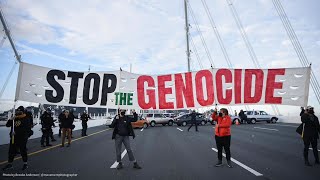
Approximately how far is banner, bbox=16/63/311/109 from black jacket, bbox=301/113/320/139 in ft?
2.32

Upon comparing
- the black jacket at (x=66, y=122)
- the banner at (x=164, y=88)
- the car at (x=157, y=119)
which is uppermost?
the banner at (x=164, y=88)

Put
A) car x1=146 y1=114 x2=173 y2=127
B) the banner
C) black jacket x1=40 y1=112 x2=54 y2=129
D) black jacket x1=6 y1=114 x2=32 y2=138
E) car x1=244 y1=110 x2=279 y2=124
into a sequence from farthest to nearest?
car x1=244 y1=110 x2=279 y2=124, car x1=146 y1=114 x2=173 y2=127, black jacket x1=40 y1=112 x2=54 y2=129, the banner, black jacket x1=6 y1=114 x2=32 y2=138

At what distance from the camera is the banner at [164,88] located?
8.12m

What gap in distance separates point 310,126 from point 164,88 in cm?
488

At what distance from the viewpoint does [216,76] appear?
27.5 feet

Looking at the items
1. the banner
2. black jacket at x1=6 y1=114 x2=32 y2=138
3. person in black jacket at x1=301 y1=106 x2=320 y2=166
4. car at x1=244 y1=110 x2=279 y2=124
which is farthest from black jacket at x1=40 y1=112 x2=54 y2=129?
car at x1=244 y1=110 x2=279 y2=124

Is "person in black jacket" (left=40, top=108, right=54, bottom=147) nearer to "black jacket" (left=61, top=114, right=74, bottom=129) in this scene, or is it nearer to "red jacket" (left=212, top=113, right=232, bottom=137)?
"black jacket" (left=61, top=114, right=74, bottom=129)

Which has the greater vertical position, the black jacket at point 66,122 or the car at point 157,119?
the black jacket at point 66,122

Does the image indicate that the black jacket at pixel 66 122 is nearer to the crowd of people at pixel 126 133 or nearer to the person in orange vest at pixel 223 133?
the crowd of people at pixel 126 133

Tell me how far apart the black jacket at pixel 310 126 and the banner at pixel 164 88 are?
0.71 metres

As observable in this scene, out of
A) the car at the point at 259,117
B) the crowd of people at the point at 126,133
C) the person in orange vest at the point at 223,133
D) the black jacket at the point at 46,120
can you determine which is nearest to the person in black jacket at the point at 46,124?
the black jacket at the point at 46,120

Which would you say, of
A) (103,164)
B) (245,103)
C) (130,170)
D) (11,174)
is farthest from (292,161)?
(11,174)

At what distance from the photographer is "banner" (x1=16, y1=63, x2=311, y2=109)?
8.12 metres

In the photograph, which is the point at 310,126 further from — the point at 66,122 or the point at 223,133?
the point at 66,122
